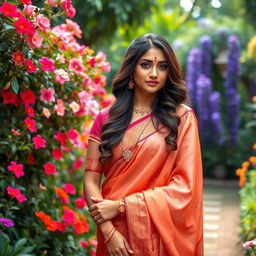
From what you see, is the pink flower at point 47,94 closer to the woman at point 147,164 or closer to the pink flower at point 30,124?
the pink flower at point 30,124

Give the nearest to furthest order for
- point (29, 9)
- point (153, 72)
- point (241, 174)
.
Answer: point (153, 72) < point (29, 9) < point (241, 174)

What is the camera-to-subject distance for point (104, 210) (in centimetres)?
262

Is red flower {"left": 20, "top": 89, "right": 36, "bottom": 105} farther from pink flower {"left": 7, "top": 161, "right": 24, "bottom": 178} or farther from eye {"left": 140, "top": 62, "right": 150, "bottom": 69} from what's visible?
eye {"left": 140, "top": 62, "right": 150, "bottom": 69}

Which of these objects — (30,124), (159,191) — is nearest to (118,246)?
(159,191)

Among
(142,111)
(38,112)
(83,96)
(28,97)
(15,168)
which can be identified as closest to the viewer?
(142,111)

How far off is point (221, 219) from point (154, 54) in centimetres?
430

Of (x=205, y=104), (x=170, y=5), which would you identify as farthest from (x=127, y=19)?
(x=170, y=5)

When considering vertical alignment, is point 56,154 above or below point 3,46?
below

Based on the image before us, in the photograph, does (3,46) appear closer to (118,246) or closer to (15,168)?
(15,168)

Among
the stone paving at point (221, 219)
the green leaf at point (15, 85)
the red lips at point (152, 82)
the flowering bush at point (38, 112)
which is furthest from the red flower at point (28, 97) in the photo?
the stone paving at point (221, 219)

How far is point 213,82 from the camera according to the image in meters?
11.2

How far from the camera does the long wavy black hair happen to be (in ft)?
8.87

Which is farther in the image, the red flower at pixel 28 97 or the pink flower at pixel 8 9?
the red flower at pixel 28 97

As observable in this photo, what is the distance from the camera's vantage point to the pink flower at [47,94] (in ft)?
11.1
